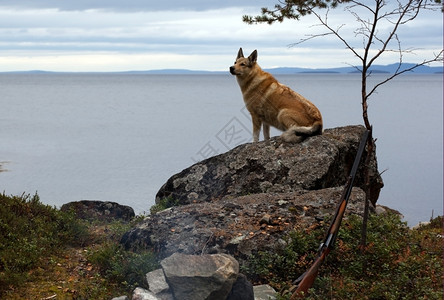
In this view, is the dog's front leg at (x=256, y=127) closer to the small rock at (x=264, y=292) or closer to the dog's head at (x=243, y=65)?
the dog's head at (x=243, y=65)

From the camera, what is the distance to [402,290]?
764cm

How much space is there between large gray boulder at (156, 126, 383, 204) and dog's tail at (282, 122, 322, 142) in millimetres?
120

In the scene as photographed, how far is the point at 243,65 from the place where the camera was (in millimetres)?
14094

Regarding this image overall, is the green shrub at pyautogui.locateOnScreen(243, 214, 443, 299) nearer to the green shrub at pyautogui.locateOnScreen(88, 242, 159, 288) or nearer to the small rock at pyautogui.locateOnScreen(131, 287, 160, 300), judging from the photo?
the green shrub at pyautogui.locateOnScreen(88, 242, 159, 288)

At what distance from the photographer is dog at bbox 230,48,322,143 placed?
13.0 m

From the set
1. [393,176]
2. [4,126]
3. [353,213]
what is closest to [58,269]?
[353,213]

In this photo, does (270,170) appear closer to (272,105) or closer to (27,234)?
(272,105)

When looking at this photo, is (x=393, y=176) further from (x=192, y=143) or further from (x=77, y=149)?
(x=77, y=149)

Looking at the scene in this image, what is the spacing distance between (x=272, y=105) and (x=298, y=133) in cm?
117

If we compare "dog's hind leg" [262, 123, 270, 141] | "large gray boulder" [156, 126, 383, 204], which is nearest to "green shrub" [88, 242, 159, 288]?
"large gray boulder" [156, 126, 383, 204]

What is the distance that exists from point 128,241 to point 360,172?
6248 mm

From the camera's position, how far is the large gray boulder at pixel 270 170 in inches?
478

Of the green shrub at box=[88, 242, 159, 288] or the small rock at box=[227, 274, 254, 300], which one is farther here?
the green shrub at box=[88, 242, 159, 288]

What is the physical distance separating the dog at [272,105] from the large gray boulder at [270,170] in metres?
0.33
